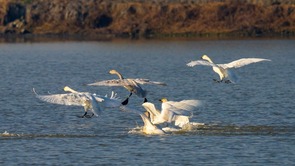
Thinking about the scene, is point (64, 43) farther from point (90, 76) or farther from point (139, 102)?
point (139, 102)

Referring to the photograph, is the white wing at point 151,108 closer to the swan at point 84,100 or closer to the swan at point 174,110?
the swan at point 174,110

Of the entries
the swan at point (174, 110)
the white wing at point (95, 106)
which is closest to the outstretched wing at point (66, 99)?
the white wing at point (95, 106)

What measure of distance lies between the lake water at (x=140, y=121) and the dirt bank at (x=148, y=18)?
20.6 metres

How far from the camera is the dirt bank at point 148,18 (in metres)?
75.0

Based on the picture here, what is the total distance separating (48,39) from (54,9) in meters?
4.27

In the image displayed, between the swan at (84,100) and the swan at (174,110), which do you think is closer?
the swan at (84,100)

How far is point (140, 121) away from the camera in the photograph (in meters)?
26.5

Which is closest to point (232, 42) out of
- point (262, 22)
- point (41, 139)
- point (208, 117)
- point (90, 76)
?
point (262, 22)

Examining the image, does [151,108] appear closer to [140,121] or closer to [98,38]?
[140,121]

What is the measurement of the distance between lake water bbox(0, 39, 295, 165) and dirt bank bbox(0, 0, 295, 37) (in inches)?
811

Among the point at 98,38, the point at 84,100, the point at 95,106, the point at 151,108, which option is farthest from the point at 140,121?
the point at 98,38

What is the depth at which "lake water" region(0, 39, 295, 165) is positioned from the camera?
20.6 meters

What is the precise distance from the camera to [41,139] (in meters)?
23.0

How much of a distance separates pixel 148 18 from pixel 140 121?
5025cm
